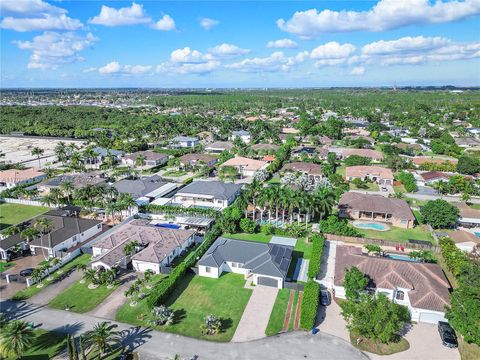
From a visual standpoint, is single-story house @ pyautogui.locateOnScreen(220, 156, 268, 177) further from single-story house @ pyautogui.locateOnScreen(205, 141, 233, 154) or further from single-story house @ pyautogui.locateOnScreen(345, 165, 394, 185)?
single-story house @ pyautogui.locateOnScreen(345, 165, 394, 185)

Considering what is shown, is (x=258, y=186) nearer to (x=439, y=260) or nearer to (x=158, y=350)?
(x=439, y=260)

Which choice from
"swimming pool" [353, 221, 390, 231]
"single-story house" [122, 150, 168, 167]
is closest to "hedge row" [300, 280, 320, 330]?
"swimming pool" [353, 221, 390, 231]

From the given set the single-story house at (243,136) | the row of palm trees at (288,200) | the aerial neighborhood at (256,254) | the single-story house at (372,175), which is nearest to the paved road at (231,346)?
the aerial neighborhood at (256,254)

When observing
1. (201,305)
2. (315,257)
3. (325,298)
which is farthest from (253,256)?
(325,298)

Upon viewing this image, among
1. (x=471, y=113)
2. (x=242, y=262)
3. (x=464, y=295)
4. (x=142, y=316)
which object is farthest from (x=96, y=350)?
(x=471, y=113)

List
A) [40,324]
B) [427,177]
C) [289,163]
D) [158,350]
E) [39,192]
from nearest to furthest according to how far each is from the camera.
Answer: [158,350] → [40,324] → [39,192] → [427,177] → [289,163]

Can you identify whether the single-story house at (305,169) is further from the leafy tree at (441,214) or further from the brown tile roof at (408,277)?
the brown tile roof at (408,277)
